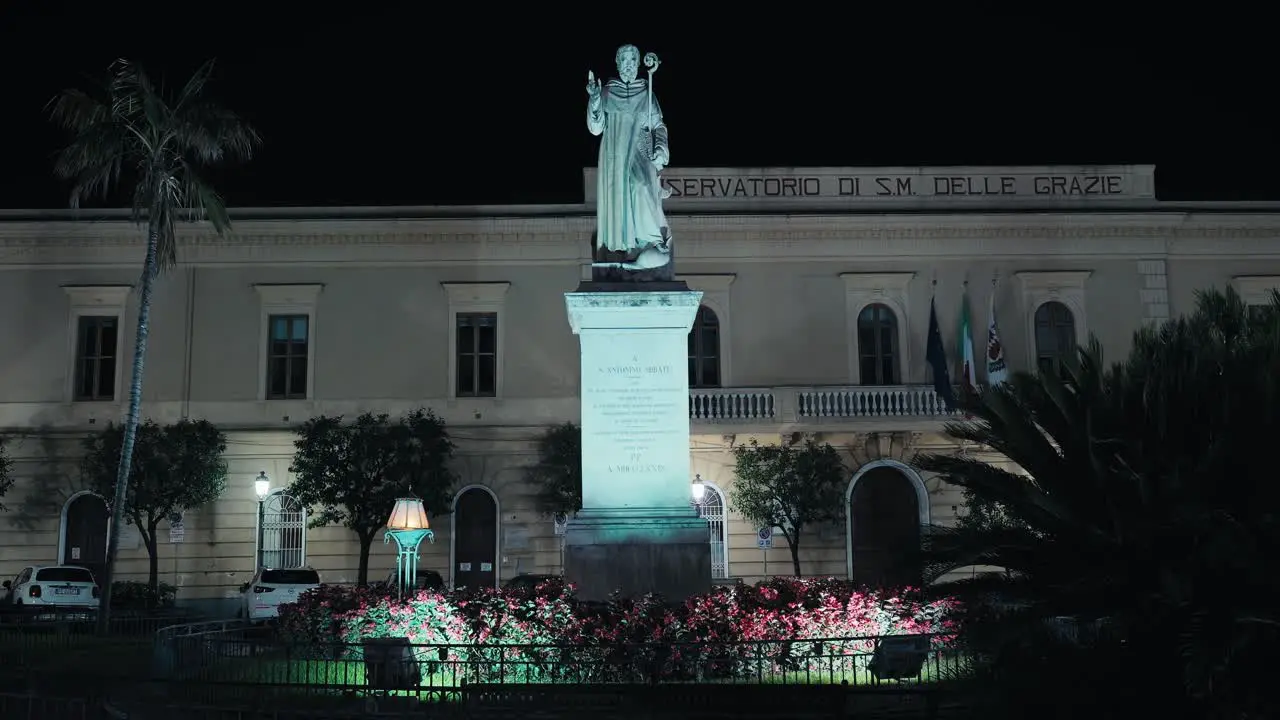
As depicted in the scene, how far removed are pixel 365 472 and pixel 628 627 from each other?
65.3 feet

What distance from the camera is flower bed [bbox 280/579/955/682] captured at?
37.2ft

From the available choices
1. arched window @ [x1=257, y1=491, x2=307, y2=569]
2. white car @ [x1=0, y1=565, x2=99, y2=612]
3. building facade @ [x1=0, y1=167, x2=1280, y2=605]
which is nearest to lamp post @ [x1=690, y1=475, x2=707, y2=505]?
building facade @ [x1=0, y1=167, x2=1280, y2=605]

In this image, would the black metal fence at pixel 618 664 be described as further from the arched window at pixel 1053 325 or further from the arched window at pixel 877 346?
the arched window at pixel 1053 325

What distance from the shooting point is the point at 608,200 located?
15344mm

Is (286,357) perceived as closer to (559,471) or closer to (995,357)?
(559,471)

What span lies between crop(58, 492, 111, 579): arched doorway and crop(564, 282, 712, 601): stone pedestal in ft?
76.0

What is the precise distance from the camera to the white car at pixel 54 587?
2925 centimetres

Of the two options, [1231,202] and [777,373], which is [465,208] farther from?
[1231,202]

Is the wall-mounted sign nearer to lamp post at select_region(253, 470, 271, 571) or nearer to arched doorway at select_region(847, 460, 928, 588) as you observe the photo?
arched doorway at select_region(847, 460, 928, 588)

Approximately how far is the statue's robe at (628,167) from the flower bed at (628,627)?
419 centimetres

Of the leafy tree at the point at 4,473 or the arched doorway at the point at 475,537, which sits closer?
the leafy tree at the point at 4,473

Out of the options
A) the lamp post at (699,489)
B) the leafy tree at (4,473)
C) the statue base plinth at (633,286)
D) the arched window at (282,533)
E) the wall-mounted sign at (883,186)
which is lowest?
the arched window at (282,533)

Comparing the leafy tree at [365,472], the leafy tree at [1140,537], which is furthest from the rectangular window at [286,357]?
the leafy tree at [1140,537]

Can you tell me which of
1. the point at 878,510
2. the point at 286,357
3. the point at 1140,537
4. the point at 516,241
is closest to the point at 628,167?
the point at 1140,537
